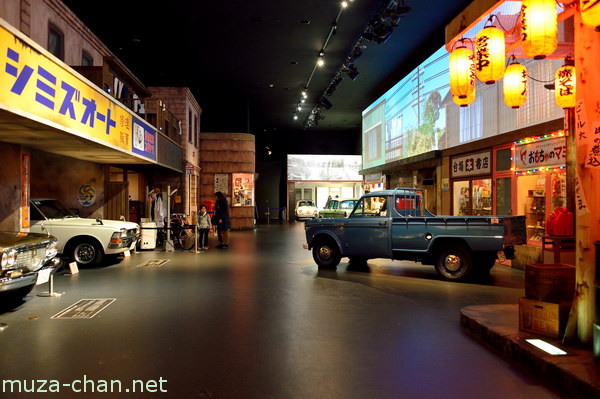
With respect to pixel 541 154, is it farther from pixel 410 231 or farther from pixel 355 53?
pixel 355 53

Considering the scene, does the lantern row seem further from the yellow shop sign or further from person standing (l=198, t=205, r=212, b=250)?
person standing (l=198, t=205, r=212, b=250)

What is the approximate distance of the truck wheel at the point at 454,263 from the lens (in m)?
8.54

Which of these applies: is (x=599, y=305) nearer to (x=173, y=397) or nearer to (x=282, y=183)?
(x=173, y=397)

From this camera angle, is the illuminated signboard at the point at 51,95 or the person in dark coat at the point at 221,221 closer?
the illuminated signboard at the point at 51,95

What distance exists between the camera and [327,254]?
10.2 m

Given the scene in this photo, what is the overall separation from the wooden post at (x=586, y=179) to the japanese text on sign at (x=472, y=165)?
7.47 metres

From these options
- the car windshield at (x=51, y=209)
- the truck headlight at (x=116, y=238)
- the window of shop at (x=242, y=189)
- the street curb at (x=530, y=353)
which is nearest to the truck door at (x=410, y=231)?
the street curb at (x=530, y=353)

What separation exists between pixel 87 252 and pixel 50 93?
14.6 ft

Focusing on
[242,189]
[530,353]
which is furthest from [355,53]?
[530,353]

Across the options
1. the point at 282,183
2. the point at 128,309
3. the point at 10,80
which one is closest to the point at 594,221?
the point at 128,309

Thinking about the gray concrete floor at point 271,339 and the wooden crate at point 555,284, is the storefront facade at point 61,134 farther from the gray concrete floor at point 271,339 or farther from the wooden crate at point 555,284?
the wooden crate at point 555,284

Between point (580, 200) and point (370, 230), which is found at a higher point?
point (580, 200)

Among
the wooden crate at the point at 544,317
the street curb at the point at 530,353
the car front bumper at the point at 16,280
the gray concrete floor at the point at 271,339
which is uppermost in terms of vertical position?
the car front bumper at the point at 16,280

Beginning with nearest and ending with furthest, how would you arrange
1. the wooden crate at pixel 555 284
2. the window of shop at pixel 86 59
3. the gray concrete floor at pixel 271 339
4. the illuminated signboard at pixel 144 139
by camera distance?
the gray concrete floor at pixel 271 339, the wooden crate at pixel 555 284, the illuminated signboard at pixel 144 139, the window of shop at pixel 86 59
